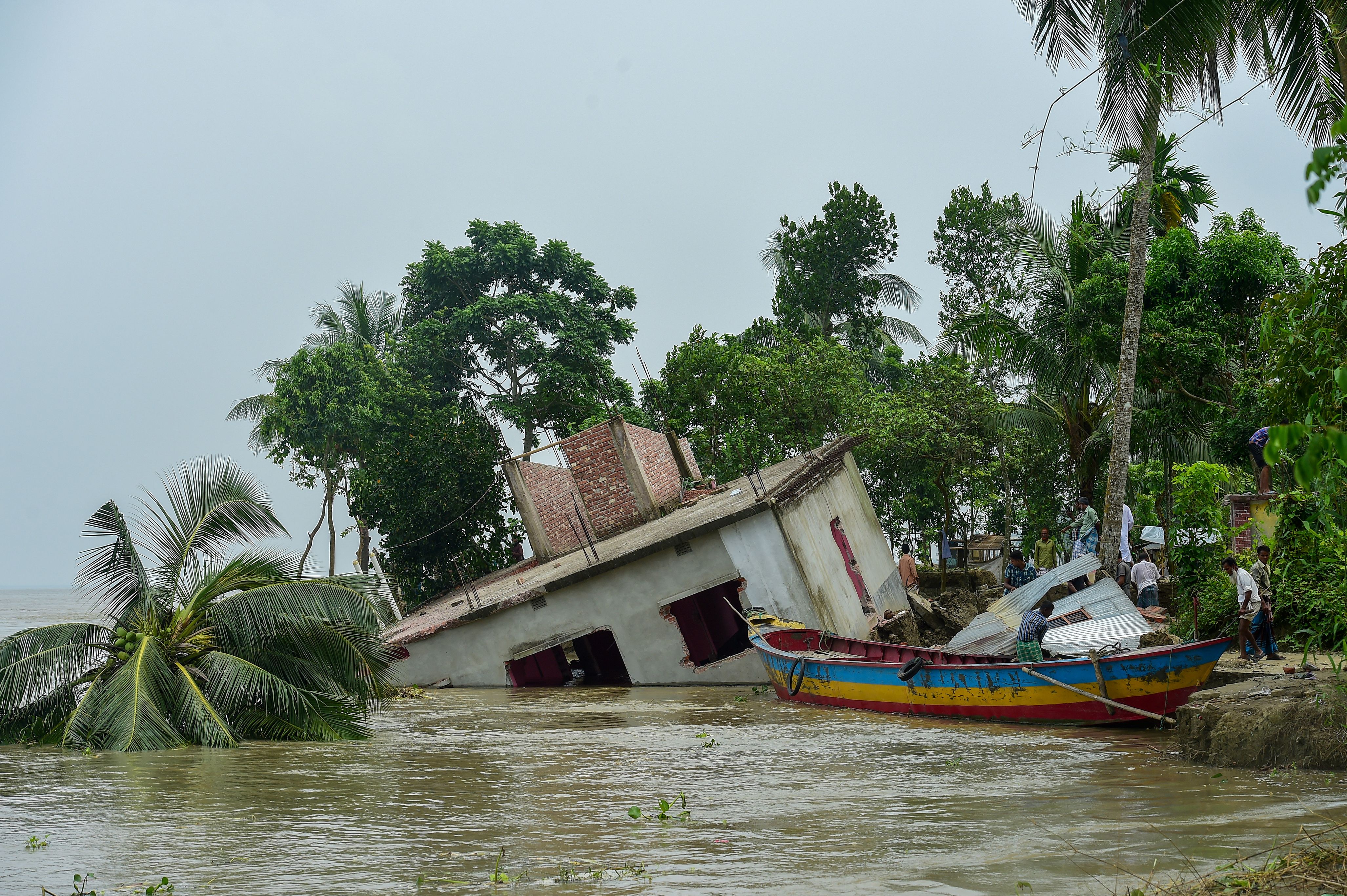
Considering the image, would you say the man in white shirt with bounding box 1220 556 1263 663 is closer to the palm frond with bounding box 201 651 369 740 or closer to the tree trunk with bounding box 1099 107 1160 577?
the tree trunk with bounding box 1099 107 1160 577

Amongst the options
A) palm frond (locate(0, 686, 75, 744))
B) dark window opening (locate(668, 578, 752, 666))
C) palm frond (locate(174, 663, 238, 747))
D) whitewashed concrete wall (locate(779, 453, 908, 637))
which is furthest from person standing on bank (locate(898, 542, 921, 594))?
palm frond (locate(0, 686, 75, 744))

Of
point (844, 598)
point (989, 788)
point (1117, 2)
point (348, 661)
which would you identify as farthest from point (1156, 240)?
point (348, 661)

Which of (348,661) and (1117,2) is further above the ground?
(1117,2)

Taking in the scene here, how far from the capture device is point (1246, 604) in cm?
1452

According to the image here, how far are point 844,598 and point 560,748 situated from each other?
979 cm

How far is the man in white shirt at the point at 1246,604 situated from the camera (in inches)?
564

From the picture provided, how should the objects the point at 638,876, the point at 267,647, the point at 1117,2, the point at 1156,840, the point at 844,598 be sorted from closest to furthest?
the point at 638,876 < the point at 1156,840 < the point at 267,647 < the point at 1117,2 < the point at 844,598

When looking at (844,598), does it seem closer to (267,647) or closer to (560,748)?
(560,748)

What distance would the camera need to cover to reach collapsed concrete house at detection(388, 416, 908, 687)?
18.6 m

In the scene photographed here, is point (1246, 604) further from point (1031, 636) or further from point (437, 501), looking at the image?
point (437, 501)

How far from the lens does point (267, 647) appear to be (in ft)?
43.8

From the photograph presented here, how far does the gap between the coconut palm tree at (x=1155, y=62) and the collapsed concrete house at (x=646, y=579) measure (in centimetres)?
532

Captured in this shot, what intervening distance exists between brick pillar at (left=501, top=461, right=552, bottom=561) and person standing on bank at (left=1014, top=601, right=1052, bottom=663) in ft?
44.4

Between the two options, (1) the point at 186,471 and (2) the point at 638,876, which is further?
(1) the point at 186,471
